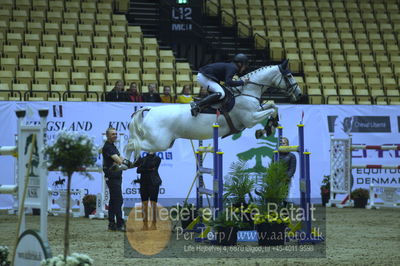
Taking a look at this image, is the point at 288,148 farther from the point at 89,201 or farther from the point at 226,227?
the point at 89,201

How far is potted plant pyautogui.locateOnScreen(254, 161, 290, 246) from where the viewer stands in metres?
8.55

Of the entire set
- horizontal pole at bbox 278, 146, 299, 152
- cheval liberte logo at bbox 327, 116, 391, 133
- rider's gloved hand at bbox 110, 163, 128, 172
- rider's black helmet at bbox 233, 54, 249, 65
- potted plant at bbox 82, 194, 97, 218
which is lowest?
potted plant at bbox 82, 194, 97, 218

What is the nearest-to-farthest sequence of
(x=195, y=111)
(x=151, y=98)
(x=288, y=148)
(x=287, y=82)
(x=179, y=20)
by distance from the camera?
1. (x=288, y=148)
2. (x=195, y=111)
3. (x=287, y=82)
4. (x=151, y=98)
5. (x=179, y=20)

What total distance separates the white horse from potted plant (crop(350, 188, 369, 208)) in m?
5.58

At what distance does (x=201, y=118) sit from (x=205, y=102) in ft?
0.99

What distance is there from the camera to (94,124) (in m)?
14.3

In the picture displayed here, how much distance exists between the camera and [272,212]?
28.2 feet

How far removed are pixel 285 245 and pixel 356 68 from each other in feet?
37.9

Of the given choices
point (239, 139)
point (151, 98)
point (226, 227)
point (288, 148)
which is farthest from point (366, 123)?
point (226, 227)

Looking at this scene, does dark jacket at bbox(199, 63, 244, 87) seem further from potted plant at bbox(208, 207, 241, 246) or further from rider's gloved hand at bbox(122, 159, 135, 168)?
potted plant at bbox(208, 207, 241, 246)

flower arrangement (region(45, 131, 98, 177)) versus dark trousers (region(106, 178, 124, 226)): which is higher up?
flower arrangement (region(45, 131, 98, 177))

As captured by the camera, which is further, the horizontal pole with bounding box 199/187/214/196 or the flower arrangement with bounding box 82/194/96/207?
the flower arrangement with bounding box 82/194/96/207

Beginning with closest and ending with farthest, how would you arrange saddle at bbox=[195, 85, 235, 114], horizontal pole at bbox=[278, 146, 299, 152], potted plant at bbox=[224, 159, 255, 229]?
potted plant at bbox=[224, 159, 255, 229] < horizontal pole at bbox=[278, 146, 299, 152] < saddle at bbox=[195, 85, 235, 114]

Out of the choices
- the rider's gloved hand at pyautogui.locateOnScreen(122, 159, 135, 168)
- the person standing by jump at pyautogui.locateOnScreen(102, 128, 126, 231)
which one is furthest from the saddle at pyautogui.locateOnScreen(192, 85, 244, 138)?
the person standing by jump at pyautogui.locateOnScreen(102, 128, 126, 231)
